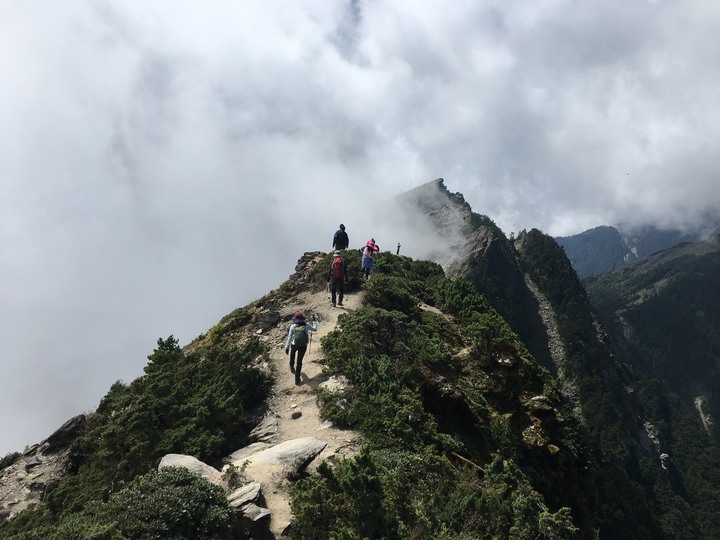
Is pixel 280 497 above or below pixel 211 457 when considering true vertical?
below

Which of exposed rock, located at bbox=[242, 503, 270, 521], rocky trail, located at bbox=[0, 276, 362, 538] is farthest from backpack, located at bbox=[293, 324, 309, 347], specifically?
exposed rock, located at bbox=[242, 503, 270, 521]

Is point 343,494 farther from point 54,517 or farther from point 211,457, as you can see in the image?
point 54,517

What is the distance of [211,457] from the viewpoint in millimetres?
12188

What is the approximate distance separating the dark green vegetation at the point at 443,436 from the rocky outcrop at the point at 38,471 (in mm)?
9693

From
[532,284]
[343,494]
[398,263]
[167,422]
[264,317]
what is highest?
[532,284]

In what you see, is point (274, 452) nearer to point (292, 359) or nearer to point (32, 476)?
point (292, 359)

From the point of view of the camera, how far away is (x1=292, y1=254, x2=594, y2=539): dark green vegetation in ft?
24.2

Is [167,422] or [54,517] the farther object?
[167,422]

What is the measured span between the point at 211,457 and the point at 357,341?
225 inches

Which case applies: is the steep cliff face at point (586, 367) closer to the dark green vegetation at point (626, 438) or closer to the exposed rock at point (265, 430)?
the dark green vegetation at point (626, 438)

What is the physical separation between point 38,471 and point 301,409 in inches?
390

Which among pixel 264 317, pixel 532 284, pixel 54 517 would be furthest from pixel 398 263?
pixel 532 284

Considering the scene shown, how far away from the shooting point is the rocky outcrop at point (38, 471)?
1464 centimetres

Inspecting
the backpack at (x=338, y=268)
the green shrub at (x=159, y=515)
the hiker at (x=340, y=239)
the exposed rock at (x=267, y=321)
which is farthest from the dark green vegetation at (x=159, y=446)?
the hiker at (x=340, y=239)
